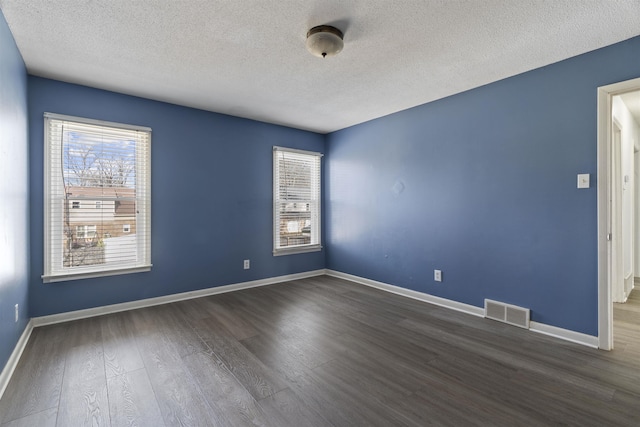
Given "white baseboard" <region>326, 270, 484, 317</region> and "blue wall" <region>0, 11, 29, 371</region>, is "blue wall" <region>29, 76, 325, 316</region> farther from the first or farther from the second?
"white baseboard" <region>326, 270, 484, 317</region>

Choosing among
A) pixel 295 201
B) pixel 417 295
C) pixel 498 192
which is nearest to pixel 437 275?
pixel 417 295

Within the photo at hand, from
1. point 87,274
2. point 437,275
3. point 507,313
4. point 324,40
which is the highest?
point 324,40

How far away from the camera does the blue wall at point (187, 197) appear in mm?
3070

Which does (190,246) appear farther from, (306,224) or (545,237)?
(545,237)

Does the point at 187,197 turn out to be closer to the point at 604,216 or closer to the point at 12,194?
the point at 12,194

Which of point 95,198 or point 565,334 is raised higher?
point 95,198

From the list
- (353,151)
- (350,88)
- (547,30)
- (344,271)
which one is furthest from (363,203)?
(547,30)

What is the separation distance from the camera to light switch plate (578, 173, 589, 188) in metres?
2.58

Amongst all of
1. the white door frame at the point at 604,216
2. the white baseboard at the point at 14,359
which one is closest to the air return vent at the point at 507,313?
the white door frame at the point at 604,216

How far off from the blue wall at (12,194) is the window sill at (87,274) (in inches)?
9.1

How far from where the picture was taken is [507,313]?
121 inches

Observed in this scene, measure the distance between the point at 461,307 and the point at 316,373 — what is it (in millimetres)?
2120

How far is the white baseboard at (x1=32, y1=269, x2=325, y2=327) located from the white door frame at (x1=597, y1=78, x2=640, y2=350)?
3712mm

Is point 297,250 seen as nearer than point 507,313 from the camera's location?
No
